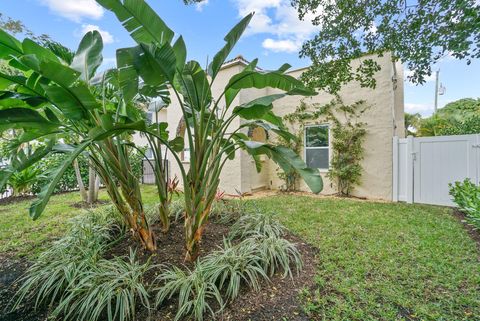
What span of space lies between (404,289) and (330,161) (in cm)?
604

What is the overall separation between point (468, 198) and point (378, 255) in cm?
304

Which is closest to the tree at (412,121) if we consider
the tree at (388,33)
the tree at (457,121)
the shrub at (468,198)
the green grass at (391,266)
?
the tree at (457,121)

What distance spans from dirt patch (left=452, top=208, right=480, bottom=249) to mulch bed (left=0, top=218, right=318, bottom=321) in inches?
115

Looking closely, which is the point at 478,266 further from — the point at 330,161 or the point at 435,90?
the point at 435,90

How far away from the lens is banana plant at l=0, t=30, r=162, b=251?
2189 millimetres

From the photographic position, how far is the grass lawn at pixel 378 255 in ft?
7.59

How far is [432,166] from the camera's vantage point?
623 cm

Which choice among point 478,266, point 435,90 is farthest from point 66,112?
point 435,90

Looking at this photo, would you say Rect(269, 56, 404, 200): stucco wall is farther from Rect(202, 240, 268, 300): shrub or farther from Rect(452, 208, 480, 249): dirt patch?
Rect(202, 240, 268, 300): shrub

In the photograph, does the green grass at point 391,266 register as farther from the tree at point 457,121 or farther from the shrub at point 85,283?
the tree at point 457,121

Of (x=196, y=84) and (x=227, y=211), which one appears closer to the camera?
(x=196, y=84)

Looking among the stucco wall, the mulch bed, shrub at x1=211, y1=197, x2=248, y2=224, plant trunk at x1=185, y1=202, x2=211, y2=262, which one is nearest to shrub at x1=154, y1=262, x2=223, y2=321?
the mulch bed

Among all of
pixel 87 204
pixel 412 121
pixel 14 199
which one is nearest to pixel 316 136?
pixel 87 204

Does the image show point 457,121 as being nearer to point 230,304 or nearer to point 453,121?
point 453,121
